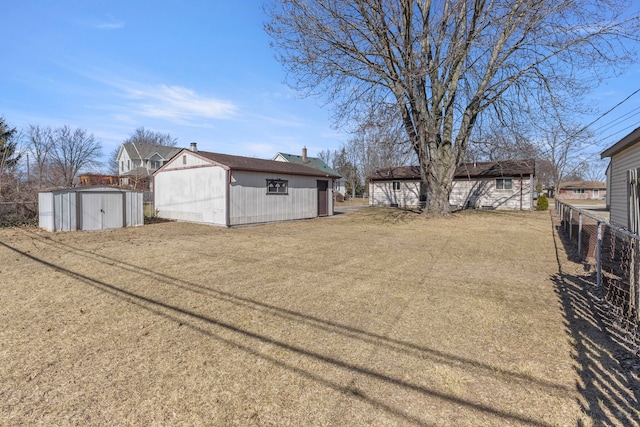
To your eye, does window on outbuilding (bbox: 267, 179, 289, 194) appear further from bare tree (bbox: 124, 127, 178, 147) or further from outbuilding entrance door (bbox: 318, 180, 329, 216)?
bare tree (bbox: 124, 127, 178, 147)

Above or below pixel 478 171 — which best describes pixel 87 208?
below

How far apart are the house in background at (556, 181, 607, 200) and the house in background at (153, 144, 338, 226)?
195ft

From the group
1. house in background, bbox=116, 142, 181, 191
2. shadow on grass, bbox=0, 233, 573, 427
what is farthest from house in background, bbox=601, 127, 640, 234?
house in background, bbox=116, 142, 181, 191

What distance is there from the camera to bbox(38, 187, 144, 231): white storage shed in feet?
40.0

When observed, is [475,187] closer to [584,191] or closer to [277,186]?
[277,186]

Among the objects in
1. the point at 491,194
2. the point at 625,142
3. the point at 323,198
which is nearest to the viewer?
the point at 625,142

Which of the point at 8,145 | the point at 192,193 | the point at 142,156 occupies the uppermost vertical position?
the point at 142,156

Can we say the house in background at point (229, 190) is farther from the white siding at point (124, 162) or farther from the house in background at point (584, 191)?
the house in background at point (584, 191)

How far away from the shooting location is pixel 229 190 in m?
14.2

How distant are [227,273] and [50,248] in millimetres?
6051

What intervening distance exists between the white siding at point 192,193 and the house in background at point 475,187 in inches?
638

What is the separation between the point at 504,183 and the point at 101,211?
25403 mm

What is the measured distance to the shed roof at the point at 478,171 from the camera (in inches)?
908

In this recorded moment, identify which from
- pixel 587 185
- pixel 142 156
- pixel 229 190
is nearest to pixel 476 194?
pixel 229 190
